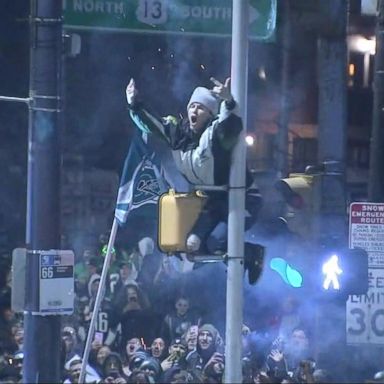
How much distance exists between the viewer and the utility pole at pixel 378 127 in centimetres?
1166

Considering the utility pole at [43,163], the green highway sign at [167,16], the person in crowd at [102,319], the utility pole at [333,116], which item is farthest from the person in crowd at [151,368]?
the green highway sign at [167,16]

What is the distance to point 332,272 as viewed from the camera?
9461 mm

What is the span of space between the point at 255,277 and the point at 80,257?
778 cm

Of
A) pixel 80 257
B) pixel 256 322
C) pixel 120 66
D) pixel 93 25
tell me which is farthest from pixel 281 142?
pixel 93 25

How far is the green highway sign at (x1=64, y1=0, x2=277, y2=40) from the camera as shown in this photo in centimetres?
1084

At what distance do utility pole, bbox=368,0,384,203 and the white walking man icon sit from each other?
2.35m

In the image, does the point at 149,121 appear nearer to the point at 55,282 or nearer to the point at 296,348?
the point at 55,282

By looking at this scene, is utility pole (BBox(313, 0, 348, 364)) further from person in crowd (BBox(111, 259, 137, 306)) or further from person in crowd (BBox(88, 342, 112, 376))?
person in crowd (BBox(111, 259, 137, 306))

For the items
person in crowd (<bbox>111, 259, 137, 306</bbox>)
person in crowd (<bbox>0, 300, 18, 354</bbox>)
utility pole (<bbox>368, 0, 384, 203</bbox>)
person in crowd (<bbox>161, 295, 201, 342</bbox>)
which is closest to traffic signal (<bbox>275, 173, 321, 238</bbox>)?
utility pole (<bbox>368, 0, 384, 203</bbox>)

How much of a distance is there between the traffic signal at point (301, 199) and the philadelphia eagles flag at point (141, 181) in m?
1.07

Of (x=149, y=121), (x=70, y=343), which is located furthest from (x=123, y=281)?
(x=149, y=121)

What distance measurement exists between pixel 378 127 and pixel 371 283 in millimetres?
1621

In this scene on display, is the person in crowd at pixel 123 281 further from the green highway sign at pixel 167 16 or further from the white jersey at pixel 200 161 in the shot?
the white jersey at pixel 200 161

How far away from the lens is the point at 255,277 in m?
8.74
